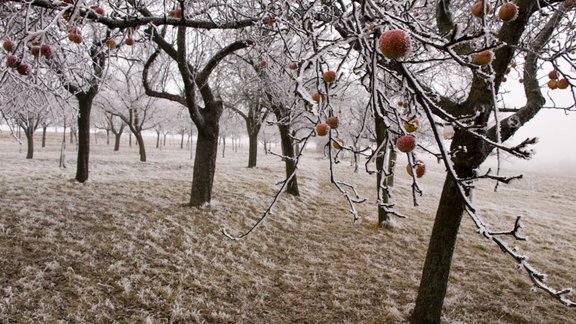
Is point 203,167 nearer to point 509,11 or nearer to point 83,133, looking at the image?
point 83,133

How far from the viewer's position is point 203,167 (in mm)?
8484

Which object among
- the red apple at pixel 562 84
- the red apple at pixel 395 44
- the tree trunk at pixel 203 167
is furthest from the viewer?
the tree trunk at pixel 203 167

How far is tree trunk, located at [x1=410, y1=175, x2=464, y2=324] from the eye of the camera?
412 centimetres

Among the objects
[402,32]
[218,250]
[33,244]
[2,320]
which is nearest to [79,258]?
[33,244]

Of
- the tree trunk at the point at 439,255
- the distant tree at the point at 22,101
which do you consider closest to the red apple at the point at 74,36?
the distant tree at the point at 22,101

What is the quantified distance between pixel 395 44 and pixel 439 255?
398 cm

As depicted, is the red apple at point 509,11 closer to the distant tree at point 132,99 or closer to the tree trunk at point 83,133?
the tree trunk at point 83,133

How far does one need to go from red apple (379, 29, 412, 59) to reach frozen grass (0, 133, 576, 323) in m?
4.40

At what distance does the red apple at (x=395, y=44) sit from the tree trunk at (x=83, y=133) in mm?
11258

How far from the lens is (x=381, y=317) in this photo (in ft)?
15.9

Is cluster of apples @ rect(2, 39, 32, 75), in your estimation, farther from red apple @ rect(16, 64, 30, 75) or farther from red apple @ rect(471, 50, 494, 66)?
red apple @ rect(471, 50, 494, 66)

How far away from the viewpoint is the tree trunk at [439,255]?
13.5ft

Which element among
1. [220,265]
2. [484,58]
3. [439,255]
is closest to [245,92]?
[220,265]

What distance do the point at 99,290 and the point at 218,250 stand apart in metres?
2.23
